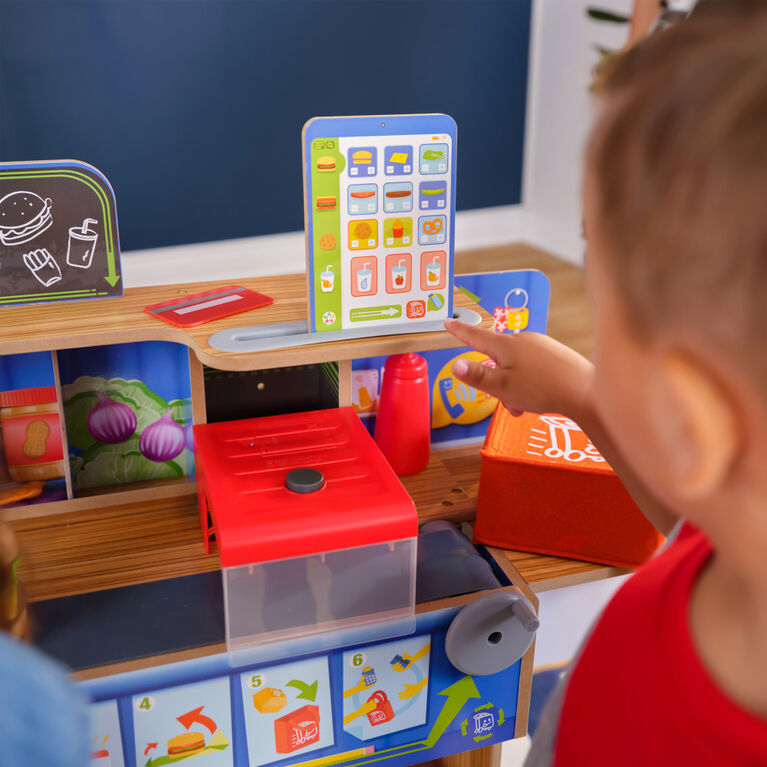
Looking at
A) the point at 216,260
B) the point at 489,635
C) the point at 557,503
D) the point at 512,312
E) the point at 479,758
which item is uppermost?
the point at 512,312

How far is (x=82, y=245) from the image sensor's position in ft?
3.20

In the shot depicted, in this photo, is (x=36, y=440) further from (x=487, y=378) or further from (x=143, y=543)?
(x=487, y=378)

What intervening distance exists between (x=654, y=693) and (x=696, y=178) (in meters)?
0.24

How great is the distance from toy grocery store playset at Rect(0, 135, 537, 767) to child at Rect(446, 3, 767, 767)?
452mm

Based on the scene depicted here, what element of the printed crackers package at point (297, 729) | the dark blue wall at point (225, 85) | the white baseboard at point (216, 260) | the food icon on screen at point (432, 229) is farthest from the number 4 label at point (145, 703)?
the dark blue wall at point (225, 85)

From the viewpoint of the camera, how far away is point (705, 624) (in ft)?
1.26

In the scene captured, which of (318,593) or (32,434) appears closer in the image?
(318,593)

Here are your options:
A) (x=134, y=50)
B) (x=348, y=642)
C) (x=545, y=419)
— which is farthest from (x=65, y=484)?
(x=134, y=50)

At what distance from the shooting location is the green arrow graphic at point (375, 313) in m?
0.96

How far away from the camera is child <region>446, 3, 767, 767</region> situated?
0.92 ft

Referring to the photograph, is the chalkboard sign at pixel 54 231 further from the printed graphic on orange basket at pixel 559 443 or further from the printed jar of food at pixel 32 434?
the printed graphic on orange basket at pixel 559 443

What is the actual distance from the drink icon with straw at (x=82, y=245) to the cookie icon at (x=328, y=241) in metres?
0.28

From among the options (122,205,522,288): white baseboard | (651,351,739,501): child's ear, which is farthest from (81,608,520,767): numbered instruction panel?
(122,205,522,288): white baseboard

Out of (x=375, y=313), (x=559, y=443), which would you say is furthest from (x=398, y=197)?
(x=559, y=443)
